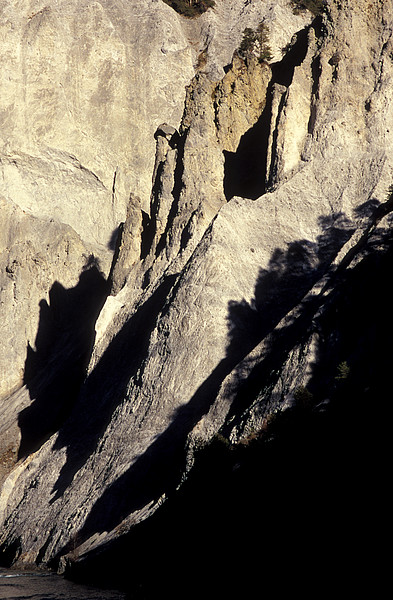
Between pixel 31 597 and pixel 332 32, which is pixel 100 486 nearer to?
pixel 31 597

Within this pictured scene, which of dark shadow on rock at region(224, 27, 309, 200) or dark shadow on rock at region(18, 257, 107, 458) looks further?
dark shadow on rock at region(18, 257, 107, 458)

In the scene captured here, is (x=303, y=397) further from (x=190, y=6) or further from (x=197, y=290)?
(x=190, y=6)

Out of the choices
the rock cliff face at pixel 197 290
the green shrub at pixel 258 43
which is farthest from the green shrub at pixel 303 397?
the green shrub at pixel 258 43

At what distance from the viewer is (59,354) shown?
43.5m

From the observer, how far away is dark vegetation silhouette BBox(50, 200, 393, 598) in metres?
13.4

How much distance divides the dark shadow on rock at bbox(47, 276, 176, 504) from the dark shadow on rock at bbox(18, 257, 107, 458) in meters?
6.20

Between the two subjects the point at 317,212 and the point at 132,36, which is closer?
the point at 317,212

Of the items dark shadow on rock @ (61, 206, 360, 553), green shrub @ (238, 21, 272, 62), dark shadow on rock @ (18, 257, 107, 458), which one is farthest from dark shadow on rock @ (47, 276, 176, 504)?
green shrub @ (238, 21, 272, 62)

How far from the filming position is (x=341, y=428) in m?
14.6

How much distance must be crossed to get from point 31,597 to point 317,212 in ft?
51.7

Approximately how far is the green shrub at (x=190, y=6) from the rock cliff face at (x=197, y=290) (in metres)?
15.1

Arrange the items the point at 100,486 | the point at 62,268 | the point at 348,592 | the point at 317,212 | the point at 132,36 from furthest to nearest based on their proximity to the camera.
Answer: the point at 132,36 < the point at 62,268 < the point at 317,212 < the point at 100,486 < the point at 348,592

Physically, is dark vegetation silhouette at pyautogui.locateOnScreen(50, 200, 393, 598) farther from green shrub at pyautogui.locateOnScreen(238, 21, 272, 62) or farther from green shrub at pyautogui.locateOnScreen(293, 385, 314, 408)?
green shrub at pyautogui.locateOnScreen(238, 21, 272, 62)

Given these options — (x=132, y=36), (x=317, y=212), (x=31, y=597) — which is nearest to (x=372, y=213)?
(x=317, y=212)
